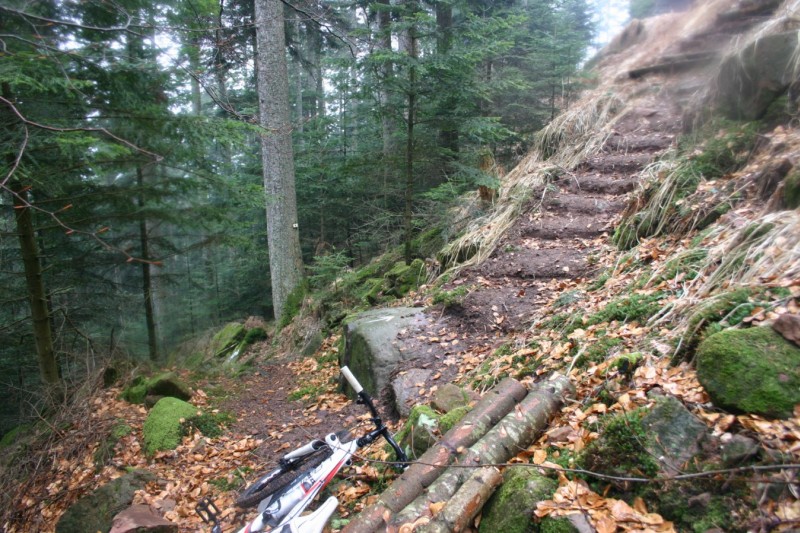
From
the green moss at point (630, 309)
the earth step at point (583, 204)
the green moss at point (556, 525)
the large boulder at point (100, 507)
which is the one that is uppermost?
the earth step at point (583, 204)

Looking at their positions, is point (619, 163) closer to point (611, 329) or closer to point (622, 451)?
point (611, 329)

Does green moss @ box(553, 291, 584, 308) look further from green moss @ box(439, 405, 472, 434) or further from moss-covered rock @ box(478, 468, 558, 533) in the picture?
moss-covered rock @ box(478, 468, 558, 533)

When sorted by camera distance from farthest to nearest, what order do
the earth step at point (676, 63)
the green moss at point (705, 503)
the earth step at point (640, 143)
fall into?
the earth step at point (676, 63) < the earth step at point (640, 143) < the green moss at point (705, 503)

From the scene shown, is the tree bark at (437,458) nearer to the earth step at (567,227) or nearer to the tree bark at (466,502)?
the tree bark at (466,502)

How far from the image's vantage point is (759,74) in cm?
566

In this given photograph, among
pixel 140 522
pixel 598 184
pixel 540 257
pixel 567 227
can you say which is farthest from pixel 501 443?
pixel 598 184

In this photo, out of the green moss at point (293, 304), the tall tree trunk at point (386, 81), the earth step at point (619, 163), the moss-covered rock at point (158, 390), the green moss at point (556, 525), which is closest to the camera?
the green moss at point (556, 525)

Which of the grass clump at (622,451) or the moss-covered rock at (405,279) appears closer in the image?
the grass clump at (622,451)

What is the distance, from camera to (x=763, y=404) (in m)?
2.22

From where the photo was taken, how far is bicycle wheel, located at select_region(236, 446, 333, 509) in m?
3.03

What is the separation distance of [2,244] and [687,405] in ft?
34.0

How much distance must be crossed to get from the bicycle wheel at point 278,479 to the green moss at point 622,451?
1.81 meters

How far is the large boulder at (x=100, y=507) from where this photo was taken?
13.8 ft

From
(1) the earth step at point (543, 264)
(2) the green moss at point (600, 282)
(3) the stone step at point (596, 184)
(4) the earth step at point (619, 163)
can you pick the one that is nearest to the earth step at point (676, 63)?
(4) the earth step at point (619, 163)
